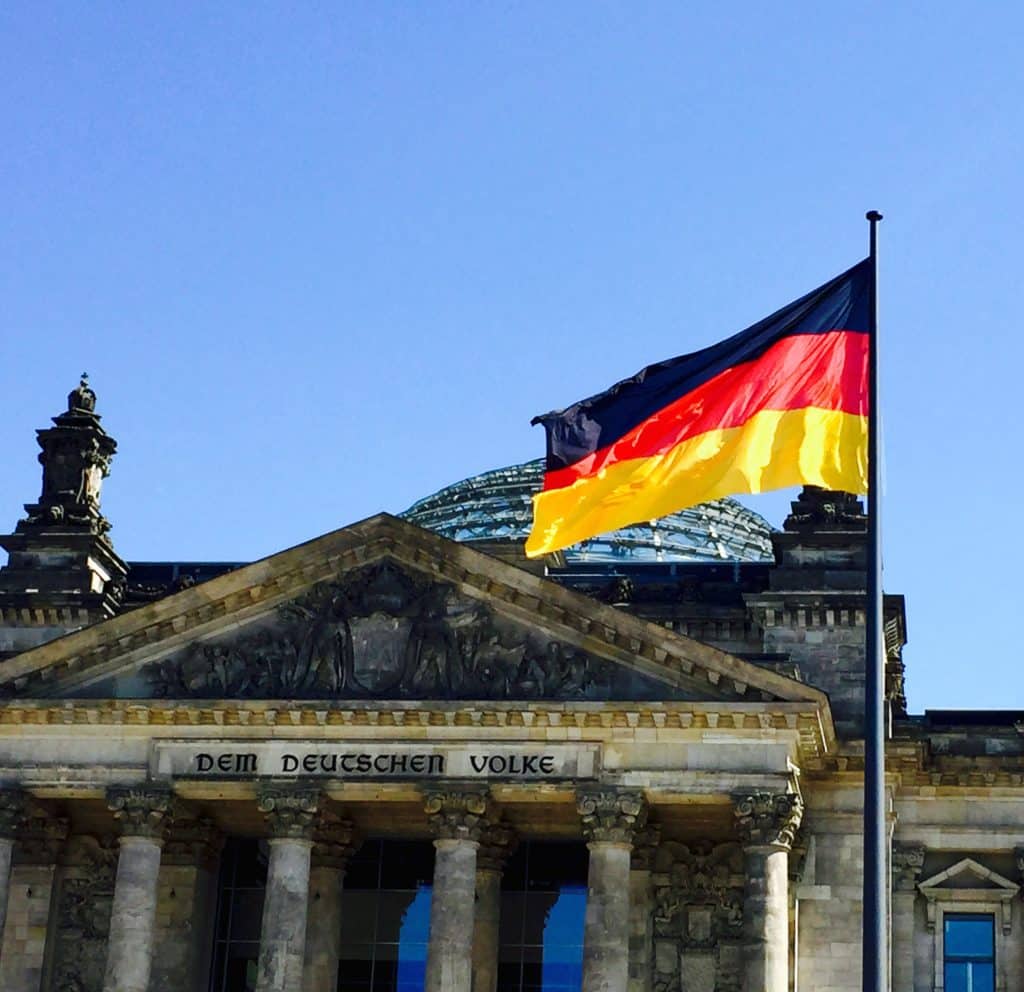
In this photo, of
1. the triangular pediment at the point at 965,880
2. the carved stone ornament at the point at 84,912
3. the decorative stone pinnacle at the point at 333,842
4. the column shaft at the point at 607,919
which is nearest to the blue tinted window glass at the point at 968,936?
the triangular pediment at the point at 965,880

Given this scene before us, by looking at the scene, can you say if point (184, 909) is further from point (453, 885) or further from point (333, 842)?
point (453, 885)

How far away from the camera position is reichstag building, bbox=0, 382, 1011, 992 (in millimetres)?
52969

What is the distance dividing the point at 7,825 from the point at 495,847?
11.6 m

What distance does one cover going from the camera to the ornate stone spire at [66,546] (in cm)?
6234

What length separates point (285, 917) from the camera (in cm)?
5303

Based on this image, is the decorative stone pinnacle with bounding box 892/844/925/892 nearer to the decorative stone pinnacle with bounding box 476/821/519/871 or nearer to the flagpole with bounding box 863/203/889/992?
the decorative stone pinnacle with bounding box 476/821/519/871

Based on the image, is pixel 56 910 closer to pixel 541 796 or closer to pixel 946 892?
pixel 541 796

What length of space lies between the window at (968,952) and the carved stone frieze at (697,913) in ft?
18.7

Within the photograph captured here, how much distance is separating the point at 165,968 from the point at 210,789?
17.6ft

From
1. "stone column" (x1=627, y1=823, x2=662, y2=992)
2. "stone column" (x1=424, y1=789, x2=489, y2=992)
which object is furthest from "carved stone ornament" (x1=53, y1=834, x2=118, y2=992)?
"stone column" (x1=627, y1=823, x2=662, y2=992)

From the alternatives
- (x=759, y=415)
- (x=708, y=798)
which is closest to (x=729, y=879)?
(x=708, y=798)

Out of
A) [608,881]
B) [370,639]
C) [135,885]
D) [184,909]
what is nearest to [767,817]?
[608,881]

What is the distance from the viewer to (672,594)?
62.9 m

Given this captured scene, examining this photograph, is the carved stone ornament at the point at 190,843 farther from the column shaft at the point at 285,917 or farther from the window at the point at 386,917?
the column shaft at the point at 285,917
